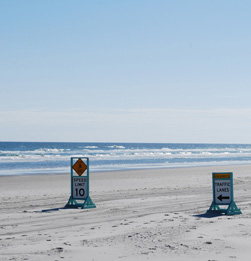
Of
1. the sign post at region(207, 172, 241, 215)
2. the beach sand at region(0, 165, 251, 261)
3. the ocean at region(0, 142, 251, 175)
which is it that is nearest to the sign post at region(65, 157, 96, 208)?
the beach sand at region(0, 165, 251, 261)

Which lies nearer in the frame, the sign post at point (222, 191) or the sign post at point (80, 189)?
the sign post at point (222, 191)

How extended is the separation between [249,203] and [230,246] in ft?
20.4

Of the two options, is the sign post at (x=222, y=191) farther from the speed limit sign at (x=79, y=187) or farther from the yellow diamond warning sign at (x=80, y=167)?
the yellow diamond warning sign at (x=80, y=167)

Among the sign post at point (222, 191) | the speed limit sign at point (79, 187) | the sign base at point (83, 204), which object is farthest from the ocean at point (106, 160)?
the sign post at point (222, 191)

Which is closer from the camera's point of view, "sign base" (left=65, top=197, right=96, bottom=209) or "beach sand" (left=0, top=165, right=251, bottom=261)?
"beach sand" (left=0, top=165, right=251, bottom=261)

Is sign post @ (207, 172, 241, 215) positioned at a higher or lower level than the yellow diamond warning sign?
lower

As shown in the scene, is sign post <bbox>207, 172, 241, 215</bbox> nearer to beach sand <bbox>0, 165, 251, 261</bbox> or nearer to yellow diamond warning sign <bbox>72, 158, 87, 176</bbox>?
beach sand <bbox>0, 165, 251, 261</bbox>

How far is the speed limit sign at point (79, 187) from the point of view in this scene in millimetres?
12881

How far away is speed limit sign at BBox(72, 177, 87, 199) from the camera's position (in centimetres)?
1288

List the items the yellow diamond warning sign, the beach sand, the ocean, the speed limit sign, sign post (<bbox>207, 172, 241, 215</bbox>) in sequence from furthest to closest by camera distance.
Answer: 1. the ocean
2. the yellow diamond warning sign
3. the speed limit sign
4. sign post (<bbox>207, 172, 241, 215</bbox>)
5. the beach sand

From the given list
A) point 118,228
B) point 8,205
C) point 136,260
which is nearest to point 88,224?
point 118,228

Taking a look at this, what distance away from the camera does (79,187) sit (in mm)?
13109

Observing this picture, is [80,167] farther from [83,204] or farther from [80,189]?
[83,204]

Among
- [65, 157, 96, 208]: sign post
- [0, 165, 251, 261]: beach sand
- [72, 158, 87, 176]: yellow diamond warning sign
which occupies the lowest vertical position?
[0, 165, 251, 261]: beach sand
